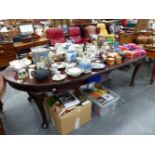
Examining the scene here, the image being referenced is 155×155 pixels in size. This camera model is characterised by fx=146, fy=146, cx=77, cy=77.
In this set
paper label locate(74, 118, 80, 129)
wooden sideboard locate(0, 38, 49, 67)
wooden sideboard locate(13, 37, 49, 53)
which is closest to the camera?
paper label locate(74, 118, 80, 129)

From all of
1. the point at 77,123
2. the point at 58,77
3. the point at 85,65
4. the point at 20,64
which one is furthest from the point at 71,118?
the point at 20,64

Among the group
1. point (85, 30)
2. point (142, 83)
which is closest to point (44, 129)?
point (142, 83)

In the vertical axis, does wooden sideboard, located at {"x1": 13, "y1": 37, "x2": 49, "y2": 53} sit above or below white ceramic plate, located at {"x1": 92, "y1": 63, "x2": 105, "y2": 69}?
above

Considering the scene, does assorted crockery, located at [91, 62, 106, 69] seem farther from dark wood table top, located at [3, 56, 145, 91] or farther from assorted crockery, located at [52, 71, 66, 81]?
assorted crockery, located at [52, 71, 66, 81]

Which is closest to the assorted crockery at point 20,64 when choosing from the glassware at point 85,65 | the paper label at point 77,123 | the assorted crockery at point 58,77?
the assorted crockery at point 58,77

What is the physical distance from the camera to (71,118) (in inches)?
64.3

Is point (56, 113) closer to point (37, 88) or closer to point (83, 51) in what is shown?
point (37, 88)

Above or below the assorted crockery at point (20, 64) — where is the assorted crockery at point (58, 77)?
below

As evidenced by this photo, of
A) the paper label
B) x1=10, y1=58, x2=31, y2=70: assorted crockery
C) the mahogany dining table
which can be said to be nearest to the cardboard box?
the paper label

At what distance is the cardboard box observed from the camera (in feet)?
5.21

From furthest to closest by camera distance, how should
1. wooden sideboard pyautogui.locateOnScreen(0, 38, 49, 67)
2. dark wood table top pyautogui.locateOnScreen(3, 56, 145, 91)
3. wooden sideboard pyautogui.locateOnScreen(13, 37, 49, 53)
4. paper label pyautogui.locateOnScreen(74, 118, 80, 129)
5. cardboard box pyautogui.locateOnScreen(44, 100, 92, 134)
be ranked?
wooden sideboard pyautogui.locateOnScreen(13, 37, 49, 53)
wooden sideboard pyautogui.locateOnScreen(0, 38, 49, 67)
paper label pyautogui.locateOnScreen(74, 118, 80, 129)
cardboard box pyautogui.locateOnScreen(44, 100, 92, 134)
dark wood table top pyautogui.locateOnScreen(3, 56, 145, 91)

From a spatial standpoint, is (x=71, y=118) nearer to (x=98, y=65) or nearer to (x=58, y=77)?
(x=58, y=77)

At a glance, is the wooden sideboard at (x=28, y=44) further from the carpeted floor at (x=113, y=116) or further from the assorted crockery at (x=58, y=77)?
the assorted crockery at (x=58, y=77)

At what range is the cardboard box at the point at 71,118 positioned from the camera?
159 cm
